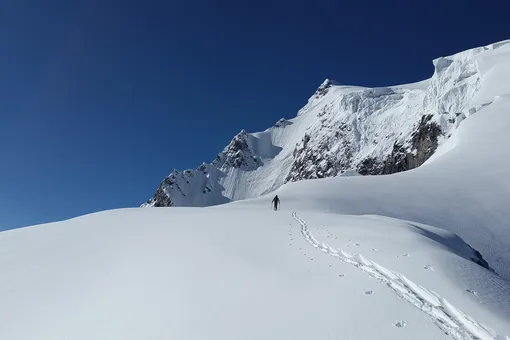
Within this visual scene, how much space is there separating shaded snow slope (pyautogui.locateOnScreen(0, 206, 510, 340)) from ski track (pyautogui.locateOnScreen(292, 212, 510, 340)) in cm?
3

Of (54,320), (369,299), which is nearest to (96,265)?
(54,320)

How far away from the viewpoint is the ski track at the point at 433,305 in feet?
19.7

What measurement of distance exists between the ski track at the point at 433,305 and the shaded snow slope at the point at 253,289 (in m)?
0.03

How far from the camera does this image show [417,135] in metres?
104

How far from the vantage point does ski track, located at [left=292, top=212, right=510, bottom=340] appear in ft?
19.7

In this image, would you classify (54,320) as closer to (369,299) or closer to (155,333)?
(155,333)

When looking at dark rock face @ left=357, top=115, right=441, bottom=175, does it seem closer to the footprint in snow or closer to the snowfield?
the snowfield

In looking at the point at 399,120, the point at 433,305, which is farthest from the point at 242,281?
the point at 399,120

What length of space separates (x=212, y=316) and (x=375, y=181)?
3466 centimetres

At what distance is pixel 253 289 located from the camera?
8.93 m

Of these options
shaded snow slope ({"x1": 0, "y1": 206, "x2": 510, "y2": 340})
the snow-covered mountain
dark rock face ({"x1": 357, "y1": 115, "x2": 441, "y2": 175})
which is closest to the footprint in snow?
shaded snow slope ({"x1": 0, "y1": 206, "x2": 510, "y2": 340})

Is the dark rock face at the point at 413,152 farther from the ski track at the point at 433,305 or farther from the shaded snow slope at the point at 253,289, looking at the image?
the ski track at the point at 433,305

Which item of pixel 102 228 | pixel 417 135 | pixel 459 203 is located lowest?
pixel 459 203

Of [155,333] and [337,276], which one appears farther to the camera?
[337,276]
